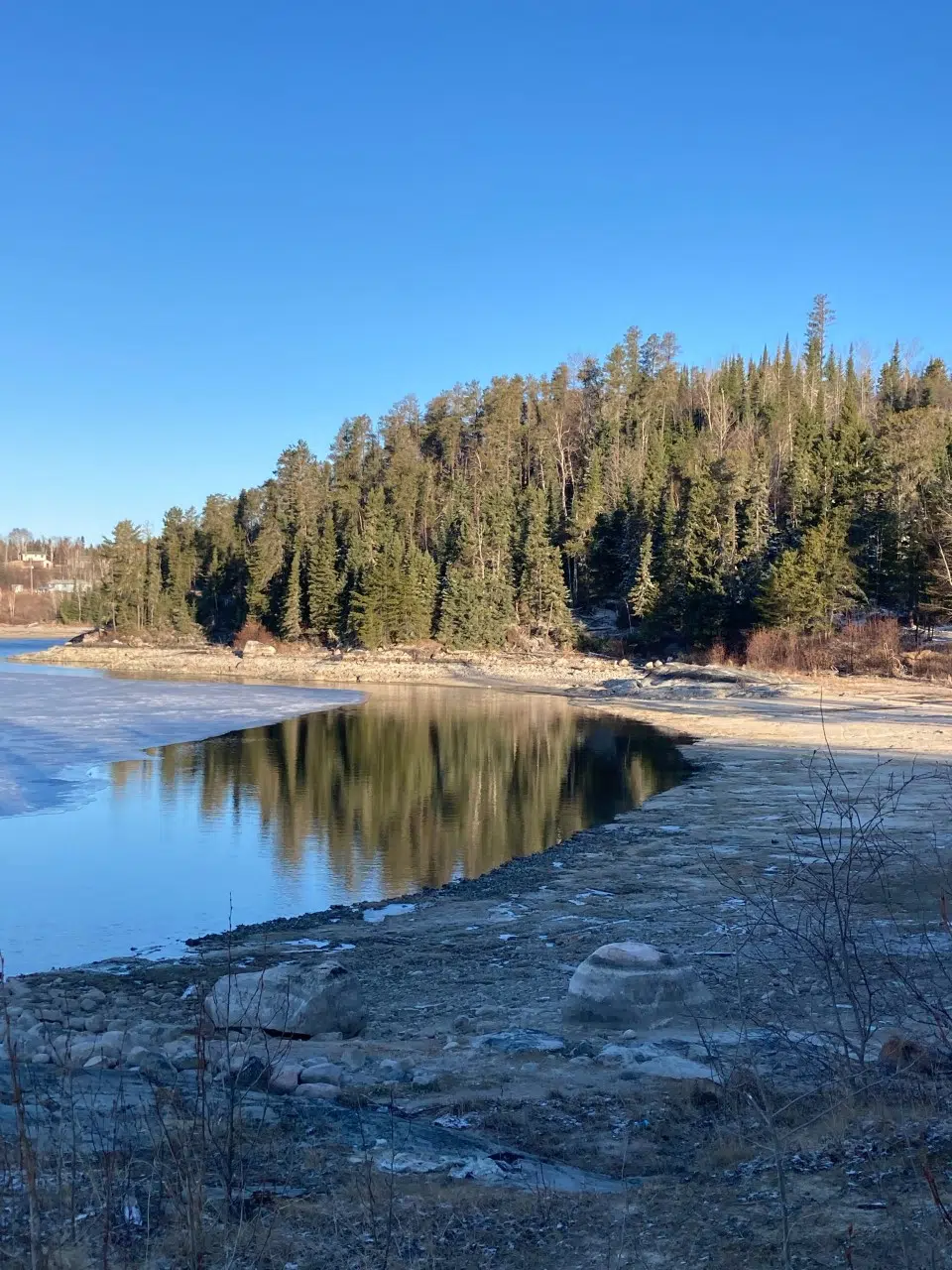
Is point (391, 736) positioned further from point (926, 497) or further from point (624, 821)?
point (926, 497)

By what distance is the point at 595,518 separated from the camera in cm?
6825

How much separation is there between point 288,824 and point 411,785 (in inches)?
190

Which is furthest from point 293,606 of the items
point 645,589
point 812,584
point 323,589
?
point 812,584

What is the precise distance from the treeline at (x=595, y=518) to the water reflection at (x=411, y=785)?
59.7ft

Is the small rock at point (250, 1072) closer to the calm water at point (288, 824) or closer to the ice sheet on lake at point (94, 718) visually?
the calm water at point (288, 824)

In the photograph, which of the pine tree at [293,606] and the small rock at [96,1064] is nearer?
the small rock at [96,1064]

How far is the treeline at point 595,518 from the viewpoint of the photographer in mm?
47250

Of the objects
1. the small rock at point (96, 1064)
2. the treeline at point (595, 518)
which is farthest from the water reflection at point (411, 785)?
the treeline at point (595, 518)

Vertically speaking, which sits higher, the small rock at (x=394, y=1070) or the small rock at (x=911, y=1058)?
the small rock at (x=911, y=1058)

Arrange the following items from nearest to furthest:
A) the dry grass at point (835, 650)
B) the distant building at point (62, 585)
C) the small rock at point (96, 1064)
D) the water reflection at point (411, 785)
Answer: the small rock at point (96, 1064) → the water reflection at point (411, 785) → the dry grass at point (835, 650) → the distant building at point (62, 585)

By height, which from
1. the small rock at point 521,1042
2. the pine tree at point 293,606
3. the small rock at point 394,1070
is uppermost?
the pine tree at point 293,606

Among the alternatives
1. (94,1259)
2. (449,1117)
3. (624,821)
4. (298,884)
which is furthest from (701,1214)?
(624,821)

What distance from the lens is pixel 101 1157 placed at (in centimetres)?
403

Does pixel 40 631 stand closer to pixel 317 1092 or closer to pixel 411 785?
pixel 411 785
